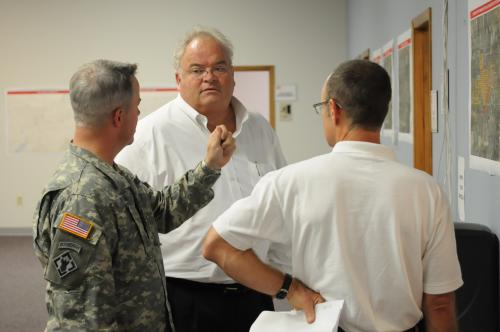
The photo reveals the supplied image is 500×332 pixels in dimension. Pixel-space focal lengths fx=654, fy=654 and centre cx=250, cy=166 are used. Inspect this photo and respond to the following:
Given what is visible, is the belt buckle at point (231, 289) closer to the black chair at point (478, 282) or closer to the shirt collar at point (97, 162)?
the shirt collar at point (97, 162)

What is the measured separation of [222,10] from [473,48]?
222 inches

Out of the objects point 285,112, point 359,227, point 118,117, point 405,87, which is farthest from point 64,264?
point 285,112

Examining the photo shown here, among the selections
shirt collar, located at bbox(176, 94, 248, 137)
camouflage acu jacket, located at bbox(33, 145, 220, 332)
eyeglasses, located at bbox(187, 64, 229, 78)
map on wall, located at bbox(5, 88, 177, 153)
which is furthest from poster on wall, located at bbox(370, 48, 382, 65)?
camouflage acu jacket, located at bbox(33, 145, 220, 332)

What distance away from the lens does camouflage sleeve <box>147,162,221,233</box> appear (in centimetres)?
188

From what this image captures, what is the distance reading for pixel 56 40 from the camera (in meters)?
8.11

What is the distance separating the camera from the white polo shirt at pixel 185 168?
2129 millimetres

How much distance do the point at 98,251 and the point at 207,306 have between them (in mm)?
724

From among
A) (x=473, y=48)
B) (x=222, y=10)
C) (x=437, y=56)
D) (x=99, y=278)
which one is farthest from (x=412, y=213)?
(x=222, y=10)

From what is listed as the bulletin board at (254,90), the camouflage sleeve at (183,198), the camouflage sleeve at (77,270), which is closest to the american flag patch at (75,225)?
the camouflage sleeve at (77,270)

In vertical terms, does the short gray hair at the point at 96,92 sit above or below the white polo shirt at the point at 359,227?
above

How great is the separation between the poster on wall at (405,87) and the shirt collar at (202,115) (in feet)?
6.92

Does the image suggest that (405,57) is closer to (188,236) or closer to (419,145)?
(419,145)

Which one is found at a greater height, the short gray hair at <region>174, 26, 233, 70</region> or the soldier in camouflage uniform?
the short gray hair at <region>174, 26, 233, 70</region>

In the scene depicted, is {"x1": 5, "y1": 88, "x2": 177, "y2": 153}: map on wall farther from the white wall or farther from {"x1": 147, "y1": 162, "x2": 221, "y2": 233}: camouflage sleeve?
{"x1": 147, "y1": 162, "x2": 221, "y2": 233}: camouflage sleeve
